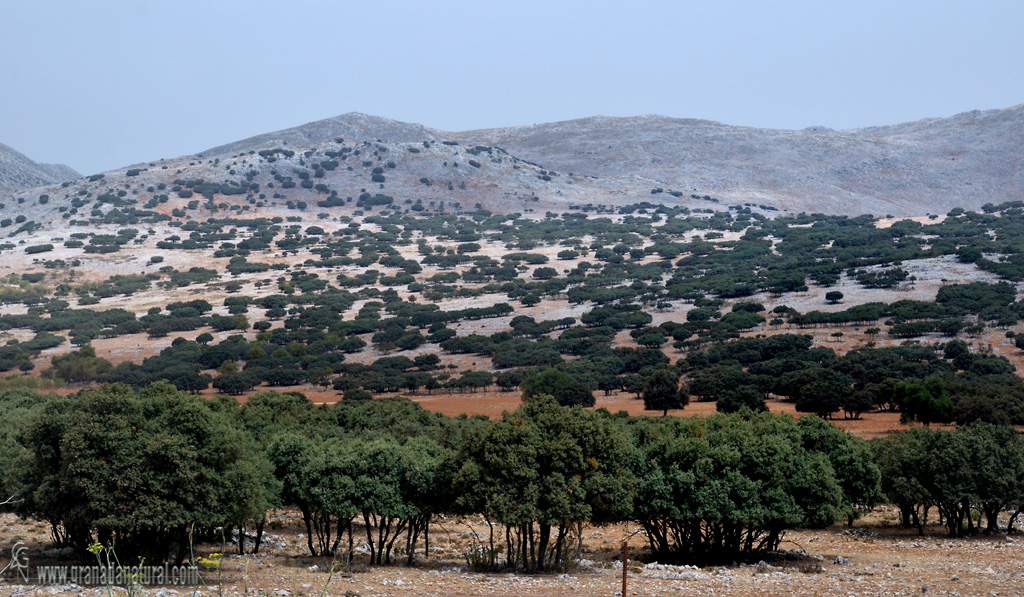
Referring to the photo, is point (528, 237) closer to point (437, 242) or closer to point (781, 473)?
point (437, 242)

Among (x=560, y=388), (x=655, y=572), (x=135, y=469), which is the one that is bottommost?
(x=655, y=572)

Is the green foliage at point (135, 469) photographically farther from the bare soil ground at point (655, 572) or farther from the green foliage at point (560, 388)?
the green foliage at point (560, 388)

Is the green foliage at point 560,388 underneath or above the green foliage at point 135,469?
underneath

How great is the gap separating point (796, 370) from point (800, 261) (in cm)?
6590

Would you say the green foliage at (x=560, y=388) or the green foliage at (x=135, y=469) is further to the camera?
the green foliage at (x=560, y=388)

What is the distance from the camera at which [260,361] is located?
9819cm

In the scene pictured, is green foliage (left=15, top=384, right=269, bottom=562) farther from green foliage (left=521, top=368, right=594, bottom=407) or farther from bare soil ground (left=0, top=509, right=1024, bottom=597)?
green foliage (left=521, top=368, right=594, bottom=407)

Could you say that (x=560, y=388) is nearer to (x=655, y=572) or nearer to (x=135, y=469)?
(x=655, y=572)

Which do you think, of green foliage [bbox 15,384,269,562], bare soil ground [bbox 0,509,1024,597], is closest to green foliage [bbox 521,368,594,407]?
bare soil ground [bbox 0,509,1024,597]

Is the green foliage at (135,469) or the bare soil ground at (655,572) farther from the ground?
the green foliage at (135,469)

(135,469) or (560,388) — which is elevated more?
(135,469)

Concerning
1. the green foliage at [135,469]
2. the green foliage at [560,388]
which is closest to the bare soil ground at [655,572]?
the green foliage at [135,469]

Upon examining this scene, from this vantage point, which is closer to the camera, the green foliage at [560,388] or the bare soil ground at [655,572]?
the bare soil ground at [655,572]

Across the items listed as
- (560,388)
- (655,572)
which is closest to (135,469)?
(655,572)
